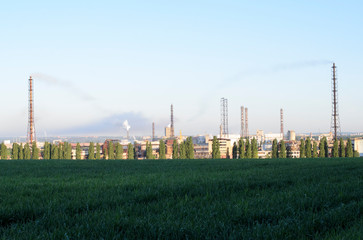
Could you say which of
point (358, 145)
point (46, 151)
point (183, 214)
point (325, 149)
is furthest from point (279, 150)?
point (183, 214)

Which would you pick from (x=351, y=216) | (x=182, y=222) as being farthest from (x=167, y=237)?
(x=351, y=216)

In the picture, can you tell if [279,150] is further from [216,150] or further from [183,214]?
[183,214]

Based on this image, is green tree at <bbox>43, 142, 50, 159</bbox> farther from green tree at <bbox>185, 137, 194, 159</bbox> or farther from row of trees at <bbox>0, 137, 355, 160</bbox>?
green tree at <bbox>185, 137, 194, 159</bbox>

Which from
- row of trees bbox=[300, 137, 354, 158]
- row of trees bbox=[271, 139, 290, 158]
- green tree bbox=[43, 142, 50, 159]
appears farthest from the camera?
green tree bbox=[43, 142, 50, 159]

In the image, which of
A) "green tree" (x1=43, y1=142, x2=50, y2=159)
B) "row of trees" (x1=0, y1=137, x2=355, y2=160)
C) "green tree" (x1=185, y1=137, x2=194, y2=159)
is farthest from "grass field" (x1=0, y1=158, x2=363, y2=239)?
"green tree" (x1=43, y1=142, x2=50, y2=159)

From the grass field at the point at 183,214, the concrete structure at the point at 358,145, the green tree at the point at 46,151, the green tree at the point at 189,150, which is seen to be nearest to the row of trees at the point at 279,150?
the green tree at the point at 189,150

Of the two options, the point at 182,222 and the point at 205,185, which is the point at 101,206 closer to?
the point at 182,222

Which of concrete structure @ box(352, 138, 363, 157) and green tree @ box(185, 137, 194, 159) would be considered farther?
concrete structure @ box(352, 138, 363, 157)

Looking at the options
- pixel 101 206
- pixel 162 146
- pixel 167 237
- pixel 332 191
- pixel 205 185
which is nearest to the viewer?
pixel 167 237

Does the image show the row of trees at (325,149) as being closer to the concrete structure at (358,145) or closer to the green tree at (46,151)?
the concrete structure at (358,145)

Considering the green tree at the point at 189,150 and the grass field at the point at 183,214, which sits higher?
the grass field at the point at 183,214

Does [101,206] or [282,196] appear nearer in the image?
[101,206]

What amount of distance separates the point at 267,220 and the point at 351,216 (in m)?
1.37

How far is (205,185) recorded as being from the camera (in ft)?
30.5
